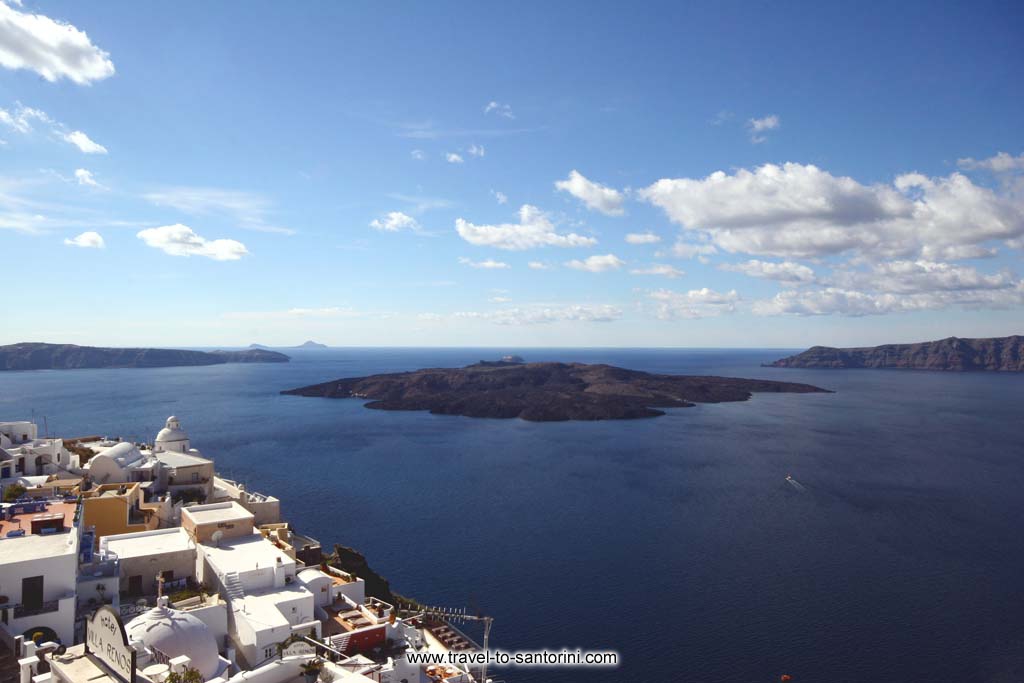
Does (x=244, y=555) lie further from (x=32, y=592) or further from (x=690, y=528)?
(x=690, y=528)

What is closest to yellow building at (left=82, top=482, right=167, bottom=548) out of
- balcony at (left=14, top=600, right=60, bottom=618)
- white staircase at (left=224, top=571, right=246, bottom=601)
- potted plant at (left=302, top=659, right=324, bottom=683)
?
white staircase at (left=224, top=571, right=246, bottom=601)

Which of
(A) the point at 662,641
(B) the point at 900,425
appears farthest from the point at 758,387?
(A) the point at 662,641

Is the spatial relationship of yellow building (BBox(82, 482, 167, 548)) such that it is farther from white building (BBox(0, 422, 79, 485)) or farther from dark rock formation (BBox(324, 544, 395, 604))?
dark rock formation (BBox(324, 544, 395, 604))

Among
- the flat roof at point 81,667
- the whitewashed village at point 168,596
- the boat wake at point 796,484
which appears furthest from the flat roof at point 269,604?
the boat wake at point 796,484

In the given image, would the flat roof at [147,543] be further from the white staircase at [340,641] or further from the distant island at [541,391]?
the distant island at [541,391]

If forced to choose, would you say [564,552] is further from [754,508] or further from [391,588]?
[754,508]

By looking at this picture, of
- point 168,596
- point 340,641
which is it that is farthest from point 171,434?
point 340,641
